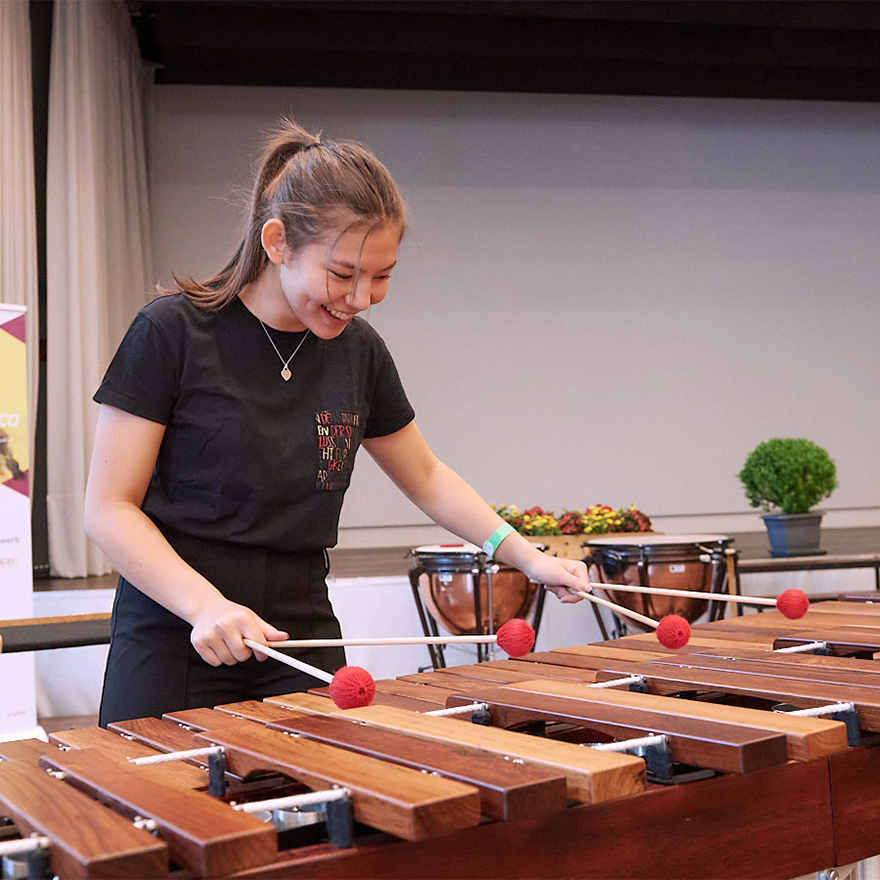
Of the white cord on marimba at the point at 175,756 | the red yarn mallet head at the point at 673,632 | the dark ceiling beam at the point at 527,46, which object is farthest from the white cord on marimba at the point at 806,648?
the dark ceiling beam at the point at 527,46

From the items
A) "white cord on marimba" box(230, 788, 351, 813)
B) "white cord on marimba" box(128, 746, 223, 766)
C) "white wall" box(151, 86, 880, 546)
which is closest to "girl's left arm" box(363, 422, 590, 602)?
"white cord on marimba" box(128, 746, 223, 766)

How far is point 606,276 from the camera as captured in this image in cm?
809

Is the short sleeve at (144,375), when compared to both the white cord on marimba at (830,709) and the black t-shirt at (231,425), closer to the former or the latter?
the black t-shirt at (231,425)

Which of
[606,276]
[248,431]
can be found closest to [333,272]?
[248,431]

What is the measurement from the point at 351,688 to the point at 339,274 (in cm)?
60

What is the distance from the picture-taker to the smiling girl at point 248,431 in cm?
155

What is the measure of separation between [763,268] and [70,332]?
5.26 metres

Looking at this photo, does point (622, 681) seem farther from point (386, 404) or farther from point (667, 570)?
point (667, 570)

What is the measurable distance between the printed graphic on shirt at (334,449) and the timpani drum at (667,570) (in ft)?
7.83

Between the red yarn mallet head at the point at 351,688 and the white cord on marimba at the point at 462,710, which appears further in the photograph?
the white cord on marimba at the point at 462,710

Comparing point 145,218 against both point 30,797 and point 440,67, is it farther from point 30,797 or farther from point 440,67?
point 30,797

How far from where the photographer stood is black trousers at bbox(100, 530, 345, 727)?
1.63 meters

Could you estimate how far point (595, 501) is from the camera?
8.06 metres

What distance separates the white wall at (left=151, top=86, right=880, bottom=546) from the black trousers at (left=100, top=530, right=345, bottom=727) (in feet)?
19.5
